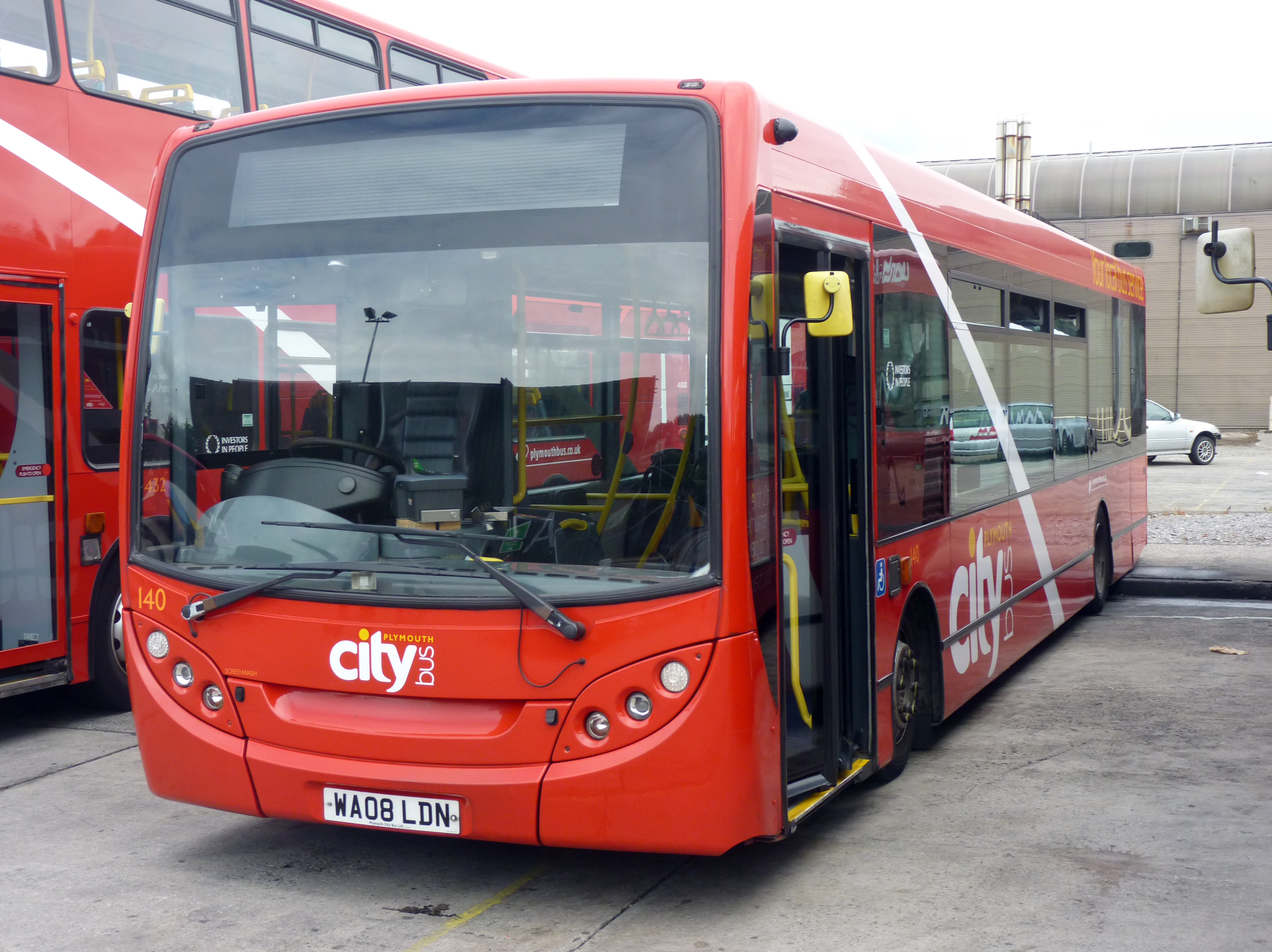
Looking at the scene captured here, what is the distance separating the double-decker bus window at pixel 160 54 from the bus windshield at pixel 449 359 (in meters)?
3.31

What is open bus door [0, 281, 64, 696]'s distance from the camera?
723cm

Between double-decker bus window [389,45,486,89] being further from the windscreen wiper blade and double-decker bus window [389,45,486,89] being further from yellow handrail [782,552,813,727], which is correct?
yellow handrail [782,552,813,727]

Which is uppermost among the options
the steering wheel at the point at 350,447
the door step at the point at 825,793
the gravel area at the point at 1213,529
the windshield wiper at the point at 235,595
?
the steering wheel at the point at 350,447

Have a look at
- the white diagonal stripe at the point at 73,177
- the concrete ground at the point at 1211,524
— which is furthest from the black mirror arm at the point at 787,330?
the concrete ground at the point at 1211,524

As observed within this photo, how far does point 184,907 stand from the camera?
4.68 meters

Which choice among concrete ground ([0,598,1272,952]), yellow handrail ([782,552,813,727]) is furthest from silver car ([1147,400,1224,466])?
yellow handrail ([782,552,813,727])

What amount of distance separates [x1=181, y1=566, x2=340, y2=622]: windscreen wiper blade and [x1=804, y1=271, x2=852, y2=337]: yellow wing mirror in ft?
5.94

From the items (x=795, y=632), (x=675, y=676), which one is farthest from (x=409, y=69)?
(x=675, y=676)

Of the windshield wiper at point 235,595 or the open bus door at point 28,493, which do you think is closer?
the windshield wiper at point 235,595

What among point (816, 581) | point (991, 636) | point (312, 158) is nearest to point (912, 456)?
point (816, 581)

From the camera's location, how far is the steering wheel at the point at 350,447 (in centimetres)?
452

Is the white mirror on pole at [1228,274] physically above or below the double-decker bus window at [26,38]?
below

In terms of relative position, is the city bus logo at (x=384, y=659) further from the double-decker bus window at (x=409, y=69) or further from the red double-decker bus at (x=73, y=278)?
the double-decker bus window at (x=409, y=69)

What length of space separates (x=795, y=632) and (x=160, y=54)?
5578 millimetres
